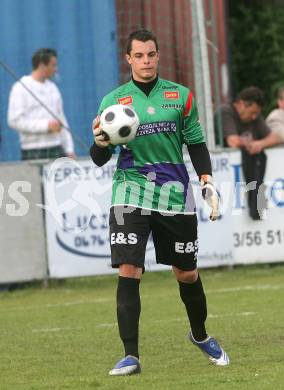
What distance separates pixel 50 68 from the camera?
14219mm

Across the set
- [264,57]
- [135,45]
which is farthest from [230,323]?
[264,57]

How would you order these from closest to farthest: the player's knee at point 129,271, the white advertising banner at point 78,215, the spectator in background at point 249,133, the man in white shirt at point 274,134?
1. the player's knee at point 129,271
2. the white advertising banner at point 78,215
3. the spectator in background at point 249,133
4. the man in white shirt at point 274,134

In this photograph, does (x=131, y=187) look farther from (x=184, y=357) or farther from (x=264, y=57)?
(x=264, y=57)

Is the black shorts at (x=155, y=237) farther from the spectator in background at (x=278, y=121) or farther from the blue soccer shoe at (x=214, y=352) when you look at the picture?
the spectator in background at (x=278, y=121)

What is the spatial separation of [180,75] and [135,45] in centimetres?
888

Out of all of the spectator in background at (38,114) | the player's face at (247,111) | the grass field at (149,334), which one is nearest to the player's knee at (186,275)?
the grass field at (149,334)

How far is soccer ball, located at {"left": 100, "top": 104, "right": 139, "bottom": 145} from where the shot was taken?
7.09 meters

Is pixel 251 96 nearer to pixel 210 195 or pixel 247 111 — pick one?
pixel 247 111

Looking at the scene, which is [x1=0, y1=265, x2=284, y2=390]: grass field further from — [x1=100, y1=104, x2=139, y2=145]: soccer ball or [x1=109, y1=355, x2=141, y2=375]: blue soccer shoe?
[x1=100, y1=104, x2=139, y2=145]: soccer ball

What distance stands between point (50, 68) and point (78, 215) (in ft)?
6.57

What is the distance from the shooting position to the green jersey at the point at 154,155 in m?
7.36

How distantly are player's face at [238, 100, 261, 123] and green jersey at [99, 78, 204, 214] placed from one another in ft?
23.2

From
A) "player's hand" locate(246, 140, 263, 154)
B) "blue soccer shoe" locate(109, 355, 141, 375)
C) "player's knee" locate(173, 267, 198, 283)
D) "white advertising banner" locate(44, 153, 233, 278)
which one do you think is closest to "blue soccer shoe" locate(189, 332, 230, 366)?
"player's knee" locate(173, 267, 198, 283)

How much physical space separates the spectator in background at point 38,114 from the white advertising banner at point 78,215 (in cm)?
75
